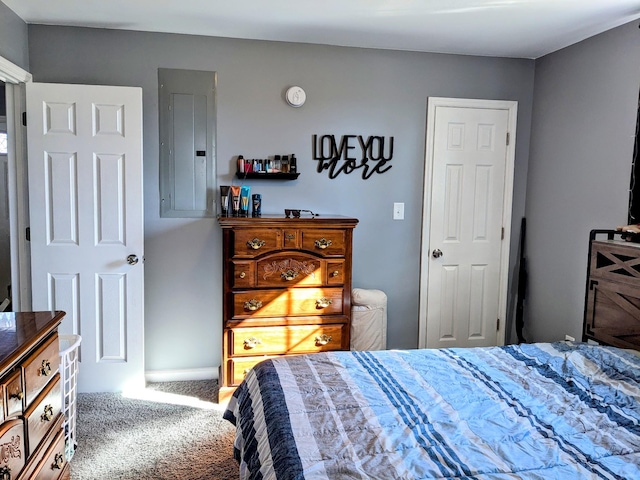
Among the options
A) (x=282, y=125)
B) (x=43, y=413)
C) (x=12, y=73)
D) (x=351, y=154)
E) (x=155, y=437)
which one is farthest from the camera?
(x=351, y=154)

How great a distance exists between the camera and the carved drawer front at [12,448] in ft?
4.31

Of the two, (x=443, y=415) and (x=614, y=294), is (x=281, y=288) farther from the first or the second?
(x=614, y=294)

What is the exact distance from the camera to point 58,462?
178cm

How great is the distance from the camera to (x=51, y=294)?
3.14 meters

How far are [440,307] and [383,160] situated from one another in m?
1.20

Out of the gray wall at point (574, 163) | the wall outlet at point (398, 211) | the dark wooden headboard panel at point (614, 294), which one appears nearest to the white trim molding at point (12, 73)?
the wall outlet at point (398, 211)

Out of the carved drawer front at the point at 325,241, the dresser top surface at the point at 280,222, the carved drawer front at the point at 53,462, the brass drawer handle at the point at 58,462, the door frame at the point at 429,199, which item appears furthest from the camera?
the door frame at the point at 429,199

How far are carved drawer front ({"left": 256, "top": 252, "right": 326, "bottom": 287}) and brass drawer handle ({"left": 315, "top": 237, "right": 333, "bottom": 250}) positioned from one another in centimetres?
8

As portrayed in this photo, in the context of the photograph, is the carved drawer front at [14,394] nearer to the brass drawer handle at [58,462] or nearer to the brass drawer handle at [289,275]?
the brass drawer handle at [58,462]

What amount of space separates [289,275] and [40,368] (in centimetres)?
A: 158

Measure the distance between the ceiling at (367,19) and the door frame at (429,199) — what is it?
1.30ft

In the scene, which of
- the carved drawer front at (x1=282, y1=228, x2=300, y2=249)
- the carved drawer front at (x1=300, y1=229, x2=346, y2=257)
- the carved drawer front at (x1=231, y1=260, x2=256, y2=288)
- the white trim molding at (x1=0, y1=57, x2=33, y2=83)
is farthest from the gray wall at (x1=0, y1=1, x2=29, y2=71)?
the carved drawer front at (x1=300, y1=229, x2=346, y2=257)

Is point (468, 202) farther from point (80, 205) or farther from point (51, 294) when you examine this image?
point (51, 294)

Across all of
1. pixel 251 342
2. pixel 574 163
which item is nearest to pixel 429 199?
pixel 574 163
